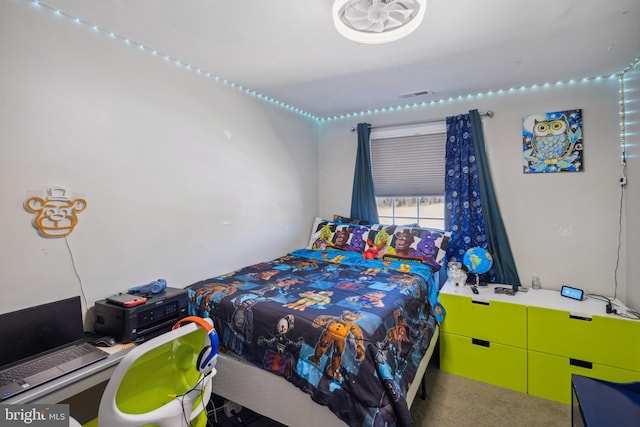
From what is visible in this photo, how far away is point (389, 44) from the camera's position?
6.41ft

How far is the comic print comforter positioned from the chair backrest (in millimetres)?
511

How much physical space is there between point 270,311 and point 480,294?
1.79 metres

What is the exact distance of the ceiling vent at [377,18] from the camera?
144 centimetres

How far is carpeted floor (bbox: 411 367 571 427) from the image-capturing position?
192 cm

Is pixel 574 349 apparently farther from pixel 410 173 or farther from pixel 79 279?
pixel 79 279

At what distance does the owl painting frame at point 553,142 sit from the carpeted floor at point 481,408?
1882mm

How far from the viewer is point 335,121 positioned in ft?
12.6

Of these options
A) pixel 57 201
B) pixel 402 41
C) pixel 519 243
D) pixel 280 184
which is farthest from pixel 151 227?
pixel 519 243

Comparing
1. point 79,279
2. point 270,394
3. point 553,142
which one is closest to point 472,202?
point 553,142

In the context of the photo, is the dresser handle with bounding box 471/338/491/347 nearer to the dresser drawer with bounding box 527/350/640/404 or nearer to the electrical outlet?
the dresser drawer with bounding box 527/350/640/404

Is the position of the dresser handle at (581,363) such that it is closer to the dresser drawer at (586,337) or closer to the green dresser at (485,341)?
the dresser drawer at (586,337)

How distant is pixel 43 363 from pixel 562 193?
3757mm

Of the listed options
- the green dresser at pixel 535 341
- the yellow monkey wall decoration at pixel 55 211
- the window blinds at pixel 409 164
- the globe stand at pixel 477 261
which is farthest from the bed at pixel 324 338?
the window blinds at pixel 409 164

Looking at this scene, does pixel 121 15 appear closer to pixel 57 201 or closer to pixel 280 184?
pixel 57 201
